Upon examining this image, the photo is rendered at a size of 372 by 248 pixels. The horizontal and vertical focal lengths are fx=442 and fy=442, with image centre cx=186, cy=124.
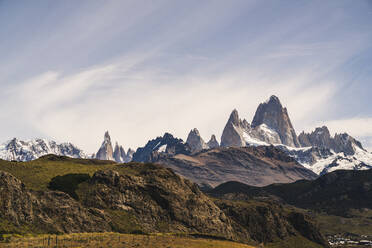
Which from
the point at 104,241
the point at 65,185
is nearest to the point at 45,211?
the point at 104,241

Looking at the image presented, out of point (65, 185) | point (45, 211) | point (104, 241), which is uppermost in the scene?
point (65, 185)

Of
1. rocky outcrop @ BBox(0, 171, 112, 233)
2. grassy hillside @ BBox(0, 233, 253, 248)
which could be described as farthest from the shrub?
grassy hillside @ BBox(0, 233, 253, 248)

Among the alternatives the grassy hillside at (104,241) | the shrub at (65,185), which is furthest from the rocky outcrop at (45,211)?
the shrub at (65,185)

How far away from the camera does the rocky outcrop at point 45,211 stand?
486ft

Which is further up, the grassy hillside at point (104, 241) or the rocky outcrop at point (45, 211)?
the rocky outcrop at point (45, 211)

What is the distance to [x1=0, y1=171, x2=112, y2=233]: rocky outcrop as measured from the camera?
148 metres

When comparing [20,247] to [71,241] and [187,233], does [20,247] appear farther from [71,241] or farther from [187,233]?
[187,233]

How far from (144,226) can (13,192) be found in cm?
5703

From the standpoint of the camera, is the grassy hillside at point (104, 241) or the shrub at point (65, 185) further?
the shrub at point (65, 185)

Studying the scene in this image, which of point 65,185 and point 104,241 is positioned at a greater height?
point 65,185

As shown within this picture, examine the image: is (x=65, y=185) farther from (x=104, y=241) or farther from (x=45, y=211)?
(x=104, y=241)

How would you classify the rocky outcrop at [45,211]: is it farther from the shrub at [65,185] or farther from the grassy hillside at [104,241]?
the shrub at [65,185]

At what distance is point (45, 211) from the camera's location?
519 ft

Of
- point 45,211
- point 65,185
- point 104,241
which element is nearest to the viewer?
point 104,241
